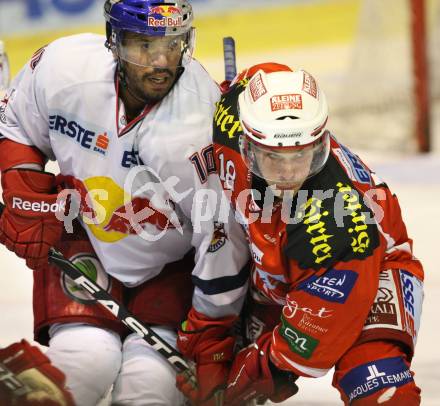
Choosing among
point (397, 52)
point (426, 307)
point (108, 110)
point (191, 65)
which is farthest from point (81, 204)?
point (397, 52)

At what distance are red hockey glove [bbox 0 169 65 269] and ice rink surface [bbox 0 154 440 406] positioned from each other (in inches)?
25.3

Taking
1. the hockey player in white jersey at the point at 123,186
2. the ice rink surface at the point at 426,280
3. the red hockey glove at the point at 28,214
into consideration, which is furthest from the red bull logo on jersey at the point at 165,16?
the ice rink surface at the point at 426,280

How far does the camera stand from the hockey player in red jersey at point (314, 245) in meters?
2.61

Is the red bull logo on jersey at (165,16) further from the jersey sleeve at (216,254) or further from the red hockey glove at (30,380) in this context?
the red hockey glove at (30,380)

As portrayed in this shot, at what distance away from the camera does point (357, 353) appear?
9.05 feet

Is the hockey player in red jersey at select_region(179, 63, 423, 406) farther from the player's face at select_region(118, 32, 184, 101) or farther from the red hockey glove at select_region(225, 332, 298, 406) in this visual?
the player's face at select_region(118, 32, 184, 101)

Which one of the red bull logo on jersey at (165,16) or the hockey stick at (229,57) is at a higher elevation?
the red bull logo on jersey at (165,16)

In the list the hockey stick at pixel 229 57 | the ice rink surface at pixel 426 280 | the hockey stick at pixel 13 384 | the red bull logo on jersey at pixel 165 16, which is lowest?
the ice rink surface at pixel 426 280

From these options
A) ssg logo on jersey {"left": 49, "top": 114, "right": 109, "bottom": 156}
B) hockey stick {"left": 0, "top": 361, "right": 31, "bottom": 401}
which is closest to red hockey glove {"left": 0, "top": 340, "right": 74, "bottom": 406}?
hockey stick {"left": 0, "top": 361, "right": 31, "bottom": 401}

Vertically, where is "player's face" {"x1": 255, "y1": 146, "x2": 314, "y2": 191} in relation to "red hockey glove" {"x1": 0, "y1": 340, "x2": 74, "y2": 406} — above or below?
above

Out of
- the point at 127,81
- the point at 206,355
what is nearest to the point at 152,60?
the point at 127,81

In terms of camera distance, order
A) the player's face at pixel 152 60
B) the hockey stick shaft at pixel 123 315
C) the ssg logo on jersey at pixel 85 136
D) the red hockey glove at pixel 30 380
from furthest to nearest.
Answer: the hockey stick shaft at pixel 123 315, the ssg logo on jersey at pixel 85 136, the player's face at pixel 152 60, the red hockey glove at pixel 30 380

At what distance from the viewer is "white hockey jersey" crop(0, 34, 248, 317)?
2865mm

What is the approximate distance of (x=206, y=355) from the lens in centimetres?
301
